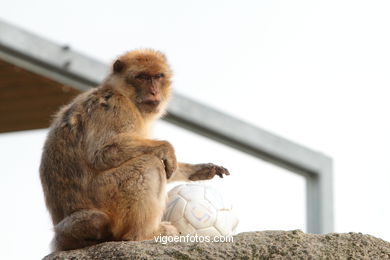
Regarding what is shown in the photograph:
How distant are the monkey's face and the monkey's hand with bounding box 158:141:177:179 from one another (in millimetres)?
600

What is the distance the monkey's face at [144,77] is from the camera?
899cm

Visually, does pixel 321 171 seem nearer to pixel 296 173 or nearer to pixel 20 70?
pixel 296 173

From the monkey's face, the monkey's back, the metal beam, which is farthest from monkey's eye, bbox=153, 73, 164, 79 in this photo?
the metal beam

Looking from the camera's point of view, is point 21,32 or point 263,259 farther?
point 21,32

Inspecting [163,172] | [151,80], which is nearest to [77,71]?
[151,80]

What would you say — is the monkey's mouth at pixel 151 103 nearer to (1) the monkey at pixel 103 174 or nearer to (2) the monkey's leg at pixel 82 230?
(1) the monkey at pixel 103 174

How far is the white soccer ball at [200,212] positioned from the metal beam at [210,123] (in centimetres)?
414

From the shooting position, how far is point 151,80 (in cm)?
Answer: 911

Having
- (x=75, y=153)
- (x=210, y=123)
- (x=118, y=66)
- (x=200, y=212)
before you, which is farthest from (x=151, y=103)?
(x=210, y=123)

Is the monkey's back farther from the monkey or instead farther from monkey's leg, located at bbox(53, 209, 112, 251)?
monkey's leg, located at bbox(53, 209, 112, 251)

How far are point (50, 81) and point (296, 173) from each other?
4.68 m

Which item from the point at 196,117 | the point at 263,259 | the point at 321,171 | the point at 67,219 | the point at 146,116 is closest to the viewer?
the point at 263,259

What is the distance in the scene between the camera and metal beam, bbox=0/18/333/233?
12234 millimetres

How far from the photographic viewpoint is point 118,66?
9211 millimetres
